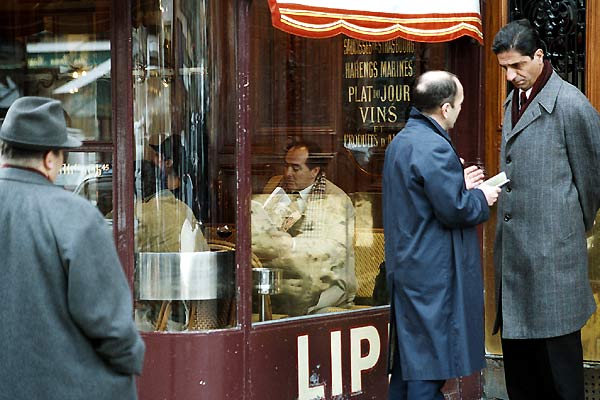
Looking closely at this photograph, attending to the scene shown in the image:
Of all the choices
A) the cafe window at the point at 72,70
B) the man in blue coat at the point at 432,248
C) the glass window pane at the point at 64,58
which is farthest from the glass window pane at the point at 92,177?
the man in blue coat at the point at 432,248

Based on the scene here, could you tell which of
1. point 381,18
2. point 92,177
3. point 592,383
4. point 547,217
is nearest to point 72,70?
point 92,177

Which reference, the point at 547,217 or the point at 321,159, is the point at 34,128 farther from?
the point at 321,159

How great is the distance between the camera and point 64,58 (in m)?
5.86

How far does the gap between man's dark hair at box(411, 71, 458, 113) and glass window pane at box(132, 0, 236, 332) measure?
40.5 inches

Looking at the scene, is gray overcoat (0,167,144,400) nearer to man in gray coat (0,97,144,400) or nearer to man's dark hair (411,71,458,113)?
man in gray coat (0,97,144,400)

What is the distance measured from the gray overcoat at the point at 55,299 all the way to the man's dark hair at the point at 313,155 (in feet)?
8.81

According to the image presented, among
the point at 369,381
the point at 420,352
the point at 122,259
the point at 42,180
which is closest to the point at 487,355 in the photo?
the point at 369,381

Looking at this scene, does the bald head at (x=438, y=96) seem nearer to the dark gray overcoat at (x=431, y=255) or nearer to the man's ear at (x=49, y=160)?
the dark gray overcoat at (x=431, y=255)

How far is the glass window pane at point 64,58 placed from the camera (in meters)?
5.58

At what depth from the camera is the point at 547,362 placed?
5.10 metres

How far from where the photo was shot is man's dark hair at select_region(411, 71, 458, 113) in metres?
4.82

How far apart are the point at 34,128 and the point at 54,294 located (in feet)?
1.71

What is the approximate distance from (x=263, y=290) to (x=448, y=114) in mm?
1397

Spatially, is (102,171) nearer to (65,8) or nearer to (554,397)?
(65,8)
